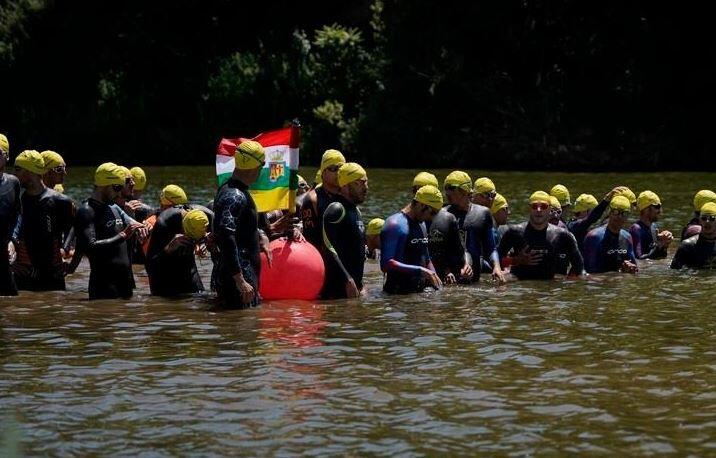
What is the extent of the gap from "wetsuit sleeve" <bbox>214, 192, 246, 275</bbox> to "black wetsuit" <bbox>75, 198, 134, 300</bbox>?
189 centimetres

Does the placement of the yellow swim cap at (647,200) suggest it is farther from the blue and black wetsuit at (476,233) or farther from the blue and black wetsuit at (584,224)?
the blue and black wetsuit at (476,233)

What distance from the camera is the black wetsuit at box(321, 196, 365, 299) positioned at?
16.5 m

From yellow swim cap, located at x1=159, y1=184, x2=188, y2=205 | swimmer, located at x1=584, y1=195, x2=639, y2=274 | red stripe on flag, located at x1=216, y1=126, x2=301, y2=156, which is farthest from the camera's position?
swimmer, located at x1=584, y1=195, x2=639, y2=274

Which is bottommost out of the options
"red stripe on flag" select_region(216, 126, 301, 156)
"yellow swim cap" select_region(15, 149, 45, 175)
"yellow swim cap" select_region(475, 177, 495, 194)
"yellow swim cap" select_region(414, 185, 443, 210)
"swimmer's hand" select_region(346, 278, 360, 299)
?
"swimmer's hand" select_region(346, 278, 360, 299)

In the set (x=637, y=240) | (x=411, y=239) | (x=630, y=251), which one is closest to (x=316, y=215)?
(x=411, y=239)

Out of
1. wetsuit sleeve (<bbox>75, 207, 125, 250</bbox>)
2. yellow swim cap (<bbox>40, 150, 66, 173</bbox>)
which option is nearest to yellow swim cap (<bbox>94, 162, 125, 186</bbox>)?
wetsuit sleeve (<bbox>75, 207, 125, 250</bbox>)

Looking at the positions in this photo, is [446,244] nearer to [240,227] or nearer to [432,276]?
[432,276]

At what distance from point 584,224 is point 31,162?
8578 millimetres

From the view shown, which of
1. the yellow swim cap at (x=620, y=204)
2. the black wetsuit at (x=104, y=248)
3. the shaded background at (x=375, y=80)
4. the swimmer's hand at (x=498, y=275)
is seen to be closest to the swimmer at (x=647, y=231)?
the yellow swim cap at (x=620, y=204)

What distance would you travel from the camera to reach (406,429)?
10.6m

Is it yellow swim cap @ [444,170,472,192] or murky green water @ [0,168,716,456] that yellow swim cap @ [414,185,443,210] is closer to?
murky green water @ [0,168,716,456]

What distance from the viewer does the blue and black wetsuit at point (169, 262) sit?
17.0m

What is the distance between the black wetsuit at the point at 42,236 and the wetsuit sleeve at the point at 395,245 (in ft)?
12.6

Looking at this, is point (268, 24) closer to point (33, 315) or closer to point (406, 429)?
point (33, 315)
